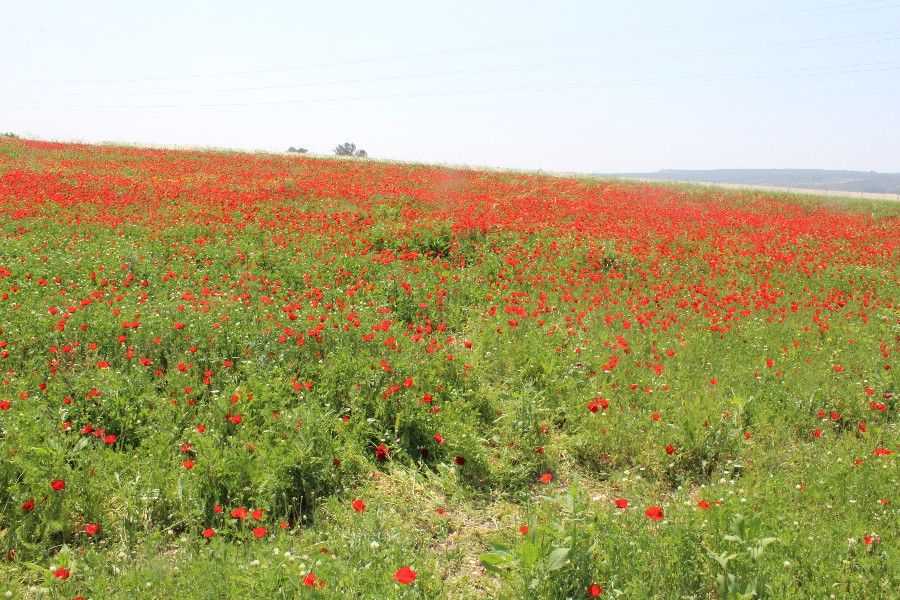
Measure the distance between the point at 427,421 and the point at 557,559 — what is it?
203 cm

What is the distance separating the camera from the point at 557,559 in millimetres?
2914

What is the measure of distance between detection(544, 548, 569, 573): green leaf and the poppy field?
0.01m

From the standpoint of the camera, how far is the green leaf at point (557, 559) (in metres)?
2.88

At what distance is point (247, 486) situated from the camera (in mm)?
3863

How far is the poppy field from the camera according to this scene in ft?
10.3

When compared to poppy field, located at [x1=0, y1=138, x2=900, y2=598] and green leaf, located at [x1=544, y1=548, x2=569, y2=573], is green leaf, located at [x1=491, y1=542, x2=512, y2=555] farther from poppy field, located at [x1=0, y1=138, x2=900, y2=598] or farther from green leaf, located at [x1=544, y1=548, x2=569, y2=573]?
green leaf, located at [x1=544, y1=548, x2=569, y2=573]

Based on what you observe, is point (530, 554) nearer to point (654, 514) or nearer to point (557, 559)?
point (557, 559)

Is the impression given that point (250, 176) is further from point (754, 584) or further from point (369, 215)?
point (754, 584)

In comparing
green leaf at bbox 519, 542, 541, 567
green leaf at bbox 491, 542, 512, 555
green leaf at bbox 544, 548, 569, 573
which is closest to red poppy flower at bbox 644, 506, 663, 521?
green leaf at bbox 544, 548, 569, 573

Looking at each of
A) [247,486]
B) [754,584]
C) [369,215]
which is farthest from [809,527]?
[369,215]

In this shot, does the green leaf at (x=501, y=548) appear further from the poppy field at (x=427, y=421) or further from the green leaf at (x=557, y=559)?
the green leaf at (x=557, y=559)

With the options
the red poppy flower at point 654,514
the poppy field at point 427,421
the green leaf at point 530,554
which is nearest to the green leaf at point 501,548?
the poppy field at point 427,421

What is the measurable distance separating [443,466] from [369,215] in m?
9.51

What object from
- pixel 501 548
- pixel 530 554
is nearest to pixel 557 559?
pixel 530 554
